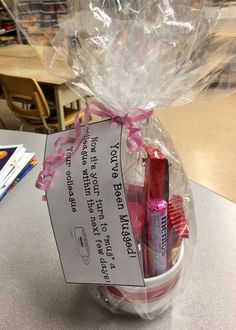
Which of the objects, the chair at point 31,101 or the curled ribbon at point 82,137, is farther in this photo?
the chair at point 31,101

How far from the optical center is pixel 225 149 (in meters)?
2.70

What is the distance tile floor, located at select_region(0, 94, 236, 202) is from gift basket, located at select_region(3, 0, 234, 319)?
64.9 inches

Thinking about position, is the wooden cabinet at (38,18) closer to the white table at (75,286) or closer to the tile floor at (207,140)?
the white table at (75,286)

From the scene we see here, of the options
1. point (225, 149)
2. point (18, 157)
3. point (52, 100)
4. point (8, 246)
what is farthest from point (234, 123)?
point (8, 246)

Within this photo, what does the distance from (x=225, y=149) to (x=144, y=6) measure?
7.63 feet

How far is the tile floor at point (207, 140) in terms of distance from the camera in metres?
2.34

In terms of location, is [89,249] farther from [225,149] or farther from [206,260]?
[225,149]

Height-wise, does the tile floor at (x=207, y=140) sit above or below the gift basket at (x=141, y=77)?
below

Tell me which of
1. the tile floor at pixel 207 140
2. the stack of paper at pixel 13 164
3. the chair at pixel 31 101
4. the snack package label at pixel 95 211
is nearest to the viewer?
the snack package label at pixel 95 211

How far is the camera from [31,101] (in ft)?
7.63

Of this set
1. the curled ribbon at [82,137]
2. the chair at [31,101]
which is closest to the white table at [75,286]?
the curled ribbon at [82,137]

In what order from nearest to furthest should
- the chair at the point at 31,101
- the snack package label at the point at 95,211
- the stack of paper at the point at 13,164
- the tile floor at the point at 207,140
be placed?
the snack package label at the point at 95,211 < the stack of paper at the point at 13,164 < the chair at the point at 31,101 < the tile floor at the point at 207,140

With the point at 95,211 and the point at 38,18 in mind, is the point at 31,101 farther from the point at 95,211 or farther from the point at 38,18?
the point at 95,211

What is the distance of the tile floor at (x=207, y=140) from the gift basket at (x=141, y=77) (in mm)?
1649
